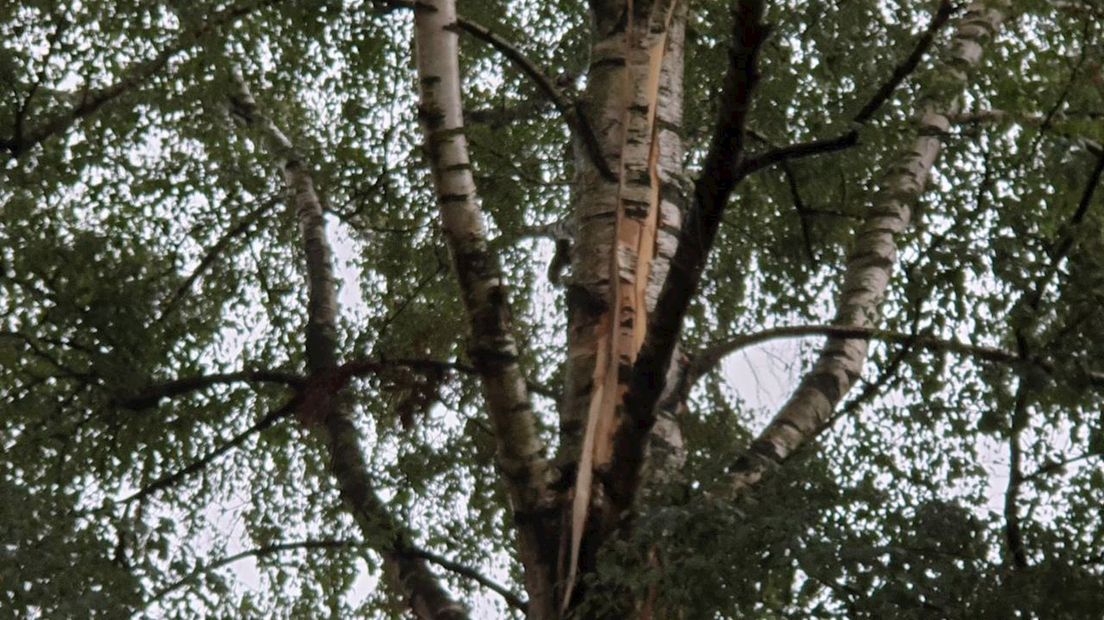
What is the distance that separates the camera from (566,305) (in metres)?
5.78

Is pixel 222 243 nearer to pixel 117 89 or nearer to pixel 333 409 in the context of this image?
pixel 117 89

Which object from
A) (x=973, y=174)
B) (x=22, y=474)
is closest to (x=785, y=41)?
(x=973, y=174)

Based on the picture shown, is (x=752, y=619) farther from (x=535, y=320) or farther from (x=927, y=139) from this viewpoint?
(x=535, y=320)

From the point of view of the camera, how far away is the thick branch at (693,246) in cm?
393

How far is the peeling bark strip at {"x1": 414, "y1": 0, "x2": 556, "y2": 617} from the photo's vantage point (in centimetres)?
506

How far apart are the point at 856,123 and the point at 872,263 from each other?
1.77 meters

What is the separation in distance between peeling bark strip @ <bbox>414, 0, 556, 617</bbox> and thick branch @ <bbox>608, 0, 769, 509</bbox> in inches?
11.9

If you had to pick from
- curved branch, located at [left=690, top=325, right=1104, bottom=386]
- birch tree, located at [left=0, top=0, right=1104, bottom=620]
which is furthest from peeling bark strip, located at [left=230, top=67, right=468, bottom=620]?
curved branch, located at [left=690, top=325, right=1104, bottom=386]

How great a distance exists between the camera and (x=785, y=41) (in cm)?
695

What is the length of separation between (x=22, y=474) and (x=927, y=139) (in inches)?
158

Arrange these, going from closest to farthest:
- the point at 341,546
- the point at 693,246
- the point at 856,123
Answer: the point at 693,246 < the point at 856,123 < the point at 341,546

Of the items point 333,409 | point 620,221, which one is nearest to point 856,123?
point 620,221

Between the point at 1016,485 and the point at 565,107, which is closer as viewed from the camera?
the point at 1016,485

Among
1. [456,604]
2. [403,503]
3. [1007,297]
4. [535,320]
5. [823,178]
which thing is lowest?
[1007,297]
